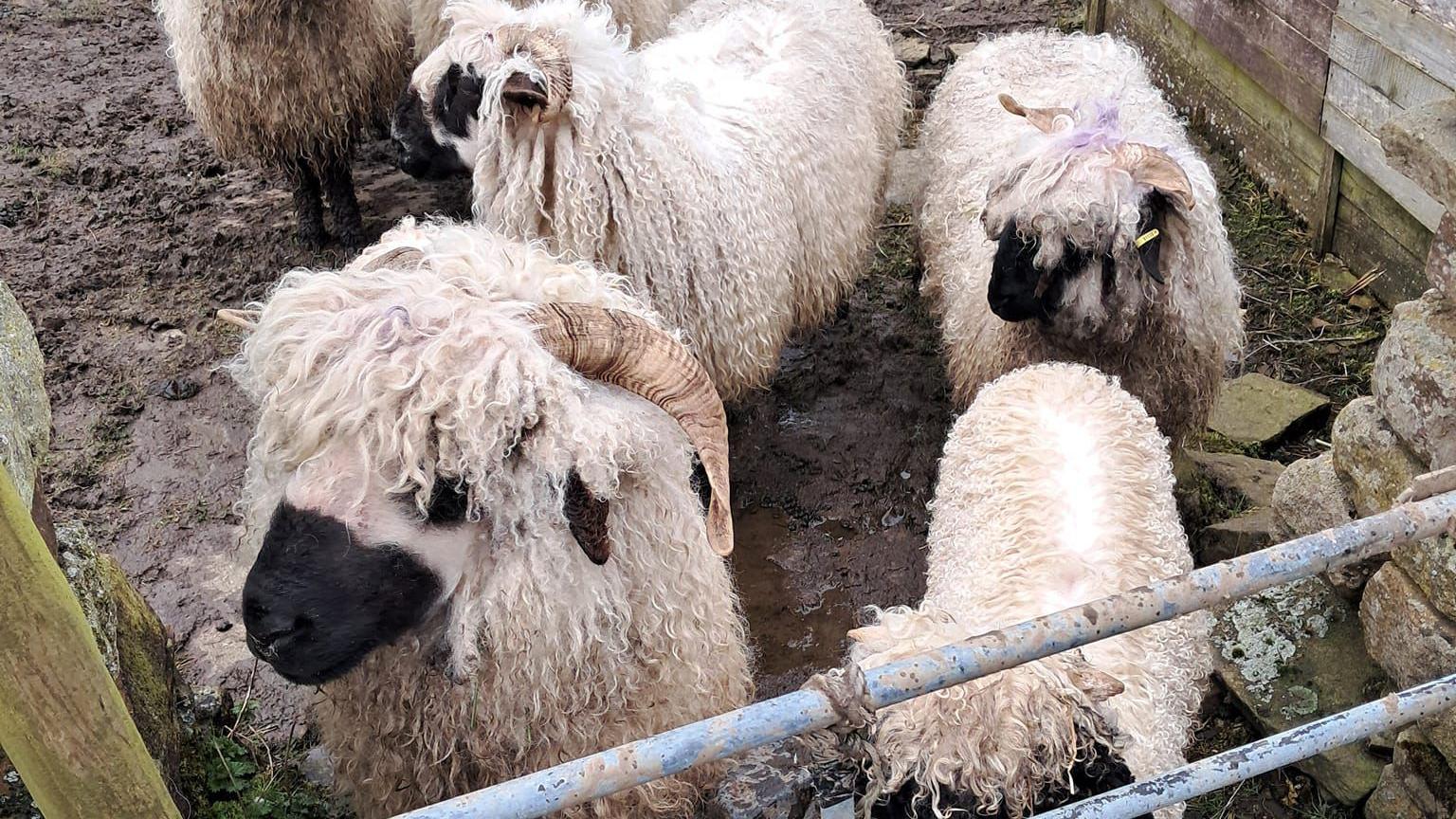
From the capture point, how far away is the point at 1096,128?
→ 4070 millimetres

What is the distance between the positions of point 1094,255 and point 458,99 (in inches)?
91.6

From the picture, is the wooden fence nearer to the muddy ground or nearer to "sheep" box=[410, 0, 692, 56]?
the muddy ground

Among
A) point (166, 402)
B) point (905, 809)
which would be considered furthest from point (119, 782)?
point (166, 402)

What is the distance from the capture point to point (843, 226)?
511 cm

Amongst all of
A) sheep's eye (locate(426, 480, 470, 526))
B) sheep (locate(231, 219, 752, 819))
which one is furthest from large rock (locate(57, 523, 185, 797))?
sheep's eye (locate(426, 480, 470, 526))

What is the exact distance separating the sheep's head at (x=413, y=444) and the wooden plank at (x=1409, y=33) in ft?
12.1

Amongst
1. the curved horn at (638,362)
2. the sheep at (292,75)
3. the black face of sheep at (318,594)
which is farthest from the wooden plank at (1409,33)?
the sheep at (292,75)

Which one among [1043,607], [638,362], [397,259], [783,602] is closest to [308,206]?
[783,602]

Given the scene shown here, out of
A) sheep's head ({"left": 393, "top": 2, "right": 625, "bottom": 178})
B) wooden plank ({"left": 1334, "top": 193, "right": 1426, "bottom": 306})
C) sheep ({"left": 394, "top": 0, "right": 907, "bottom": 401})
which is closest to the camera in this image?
sheep's head ({"left": 393, "top": 2, "right": 625, "bottom": 178})

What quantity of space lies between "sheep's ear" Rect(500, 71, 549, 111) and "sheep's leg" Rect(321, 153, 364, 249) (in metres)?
2.44

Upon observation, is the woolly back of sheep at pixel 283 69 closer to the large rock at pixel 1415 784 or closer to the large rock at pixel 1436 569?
the large rock at pixel 1436 569

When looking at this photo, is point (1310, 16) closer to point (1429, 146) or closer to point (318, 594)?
point (1429, 146)

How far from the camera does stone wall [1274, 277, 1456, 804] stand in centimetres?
275

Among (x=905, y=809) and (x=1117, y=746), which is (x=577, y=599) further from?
(x=1117, y=746)
